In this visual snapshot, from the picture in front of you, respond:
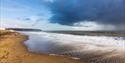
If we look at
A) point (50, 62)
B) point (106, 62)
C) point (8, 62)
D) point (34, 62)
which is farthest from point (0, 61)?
point (106, 62)

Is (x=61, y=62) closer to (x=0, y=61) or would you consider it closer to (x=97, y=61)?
(x=97, y=61)

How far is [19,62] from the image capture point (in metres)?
13.6

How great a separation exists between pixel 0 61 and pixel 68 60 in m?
4.12

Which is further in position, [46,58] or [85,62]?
[46,58]

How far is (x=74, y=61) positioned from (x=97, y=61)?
1.40m

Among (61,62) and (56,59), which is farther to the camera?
(56,59)

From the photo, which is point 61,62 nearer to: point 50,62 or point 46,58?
point 50,62

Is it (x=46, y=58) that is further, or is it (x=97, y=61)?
(x=46, y=58)

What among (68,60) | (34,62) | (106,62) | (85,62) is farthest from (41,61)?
(106,62)

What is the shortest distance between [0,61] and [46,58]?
3.24m

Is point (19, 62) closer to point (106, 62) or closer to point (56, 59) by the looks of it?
point (56, 59)

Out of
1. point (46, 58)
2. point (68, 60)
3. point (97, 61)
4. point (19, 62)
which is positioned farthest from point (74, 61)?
point (19, 62)

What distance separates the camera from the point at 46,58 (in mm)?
15398

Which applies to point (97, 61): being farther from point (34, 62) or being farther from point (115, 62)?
point (34, 62)
